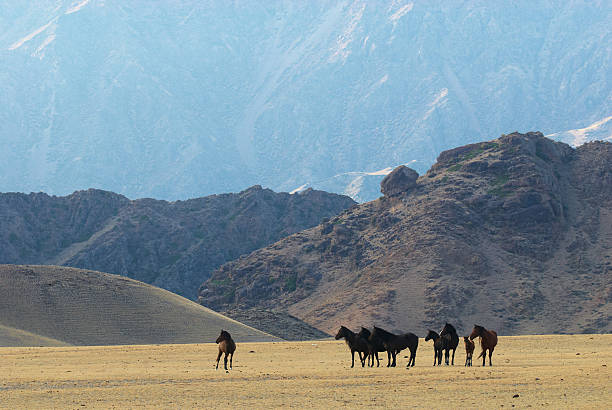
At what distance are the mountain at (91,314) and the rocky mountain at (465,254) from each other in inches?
1535

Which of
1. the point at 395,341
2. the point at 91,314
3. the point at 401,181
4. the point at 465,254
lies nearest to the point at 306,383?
the point at 395,341

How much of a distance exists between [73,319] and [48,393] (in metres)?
47.1

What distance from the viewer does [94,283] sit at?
80.8m

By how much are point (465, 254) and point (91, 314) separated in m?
65.3

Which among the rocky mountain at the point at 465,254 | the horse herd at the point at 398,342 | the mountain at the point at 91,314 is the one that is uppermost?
the rocky mountain at the point at 465,254

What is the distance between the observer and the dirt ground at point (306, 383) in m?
24.3

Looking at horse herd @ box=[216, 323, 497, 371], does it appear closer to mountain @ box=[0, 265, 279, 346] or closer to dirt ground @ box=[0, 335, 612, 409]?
dirt ground @ box=[0, 335, 612, 409]

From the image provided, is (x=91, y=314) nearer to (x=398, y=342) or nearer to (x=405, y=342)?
(x=398, y=342)

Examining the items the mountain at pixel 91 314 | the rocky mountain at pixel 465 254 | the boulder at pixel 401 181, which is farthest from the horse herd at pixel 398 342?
the boulder at pixel 401 181

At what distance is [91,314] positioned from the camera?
74062 mm

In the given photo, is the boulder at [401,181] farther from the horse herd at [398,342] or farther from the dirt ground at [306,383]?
the horse herd at [398,342]

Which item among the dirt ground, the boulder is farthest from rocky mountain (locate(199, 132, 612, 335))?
the dirt ground

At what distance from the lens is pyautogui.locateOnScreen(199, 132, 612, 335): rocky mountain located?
378 feet

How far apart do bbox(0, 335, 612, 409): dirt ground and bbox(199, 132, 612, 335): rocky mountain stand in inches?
2942
